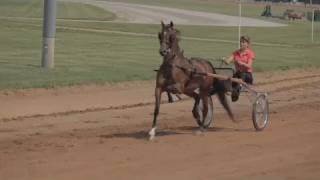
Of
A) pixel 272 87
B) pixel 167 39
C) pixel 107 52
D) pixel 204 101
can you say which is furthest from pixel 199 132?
pixel 107 52

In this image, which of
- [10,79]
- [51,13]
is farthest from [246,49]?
[51,13]

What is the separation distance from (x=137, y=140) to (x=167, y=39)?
74.7 inches

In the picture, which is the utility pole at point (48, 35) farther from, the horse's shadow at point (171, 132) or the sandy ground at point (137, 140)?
the horse's shadow at point (171, 132)

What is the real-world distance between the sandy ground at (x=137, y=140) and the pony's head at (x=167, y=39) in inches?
63.4

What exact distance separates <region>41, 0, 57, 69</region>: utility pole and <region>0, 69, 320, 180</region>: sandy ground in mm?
4711

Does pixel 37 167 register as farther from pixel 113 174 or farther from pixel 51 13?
pixel 51 13

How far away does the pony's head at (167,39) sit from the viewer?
44.6ft

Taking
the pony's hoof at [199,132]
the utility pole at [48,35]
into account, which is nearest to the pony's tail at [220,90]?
the pony's hoof at [199,132]

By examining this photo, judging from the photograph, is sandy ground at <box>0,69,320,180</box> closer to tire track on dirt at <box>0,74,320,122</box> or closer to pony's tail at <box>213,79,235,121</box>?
tire track on dirt at <box>0,74,320,122</box>

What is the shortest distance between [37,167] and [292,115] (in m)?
9.13

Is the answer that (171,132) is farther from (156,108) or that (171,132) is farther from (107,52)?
(107,52)

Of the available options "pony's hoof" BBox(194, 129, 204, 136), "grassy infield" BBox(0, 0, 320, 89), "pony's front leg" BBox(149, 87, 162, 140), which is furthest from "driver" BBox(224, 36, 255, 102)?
"grassy infield" BBox(0, 0, 320, 89)

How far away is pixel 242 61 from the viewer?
15.8 meters

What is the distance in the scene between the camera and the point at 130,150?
1288 cm
